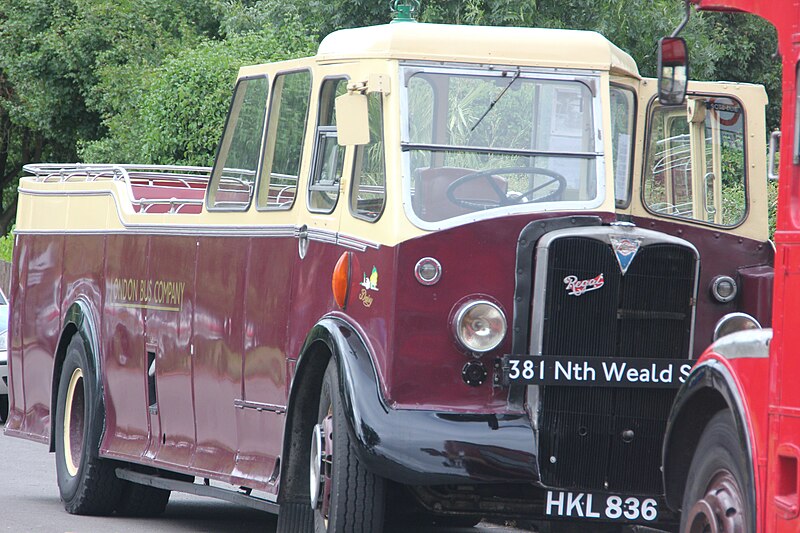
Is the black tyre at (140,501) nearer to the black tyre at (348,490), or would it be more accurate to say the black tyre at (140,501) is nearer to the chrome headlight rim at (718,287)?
the black tyre at (348,490)

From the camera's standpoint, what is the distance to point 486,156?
7703 mm

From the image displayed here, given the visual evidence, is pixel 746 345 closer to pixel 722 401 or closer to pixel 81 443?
pixel 722 401

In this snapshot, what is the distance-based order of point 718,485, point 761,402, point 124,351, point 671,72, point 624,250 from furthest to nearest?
point 124,351 → point 624,250 → point 671,72 → point 718,485 → point 761,402

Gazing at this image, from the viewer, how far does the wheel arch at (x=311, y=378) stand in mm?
7414

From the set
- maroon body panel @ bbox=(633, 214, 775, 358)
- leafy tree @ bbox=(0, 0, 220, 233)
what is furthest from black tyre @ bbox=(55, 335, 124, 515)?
leafy tree @ bbox=(0, 0, 220, 233)

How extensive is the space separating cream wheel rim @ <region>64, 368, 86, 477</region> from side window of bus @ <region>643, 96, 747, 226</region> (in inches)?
211

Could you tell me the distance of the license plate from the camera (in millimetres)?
7371

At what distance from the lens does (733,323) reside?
297 inches

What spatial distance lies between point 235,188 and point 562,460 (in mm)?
3093

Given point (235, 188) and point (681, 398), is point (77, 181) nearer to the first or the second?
point (235, 188)

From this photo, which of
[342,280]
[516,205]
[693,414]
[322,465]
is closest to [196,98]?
[342,280]

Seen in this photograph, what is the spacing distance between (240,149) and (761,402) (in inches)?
194

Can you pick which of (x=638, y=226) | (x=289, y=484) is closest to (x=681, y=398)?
(x=638, y=226)

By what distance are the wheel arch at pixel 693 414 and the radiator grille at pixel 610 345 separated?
1.06 metres
